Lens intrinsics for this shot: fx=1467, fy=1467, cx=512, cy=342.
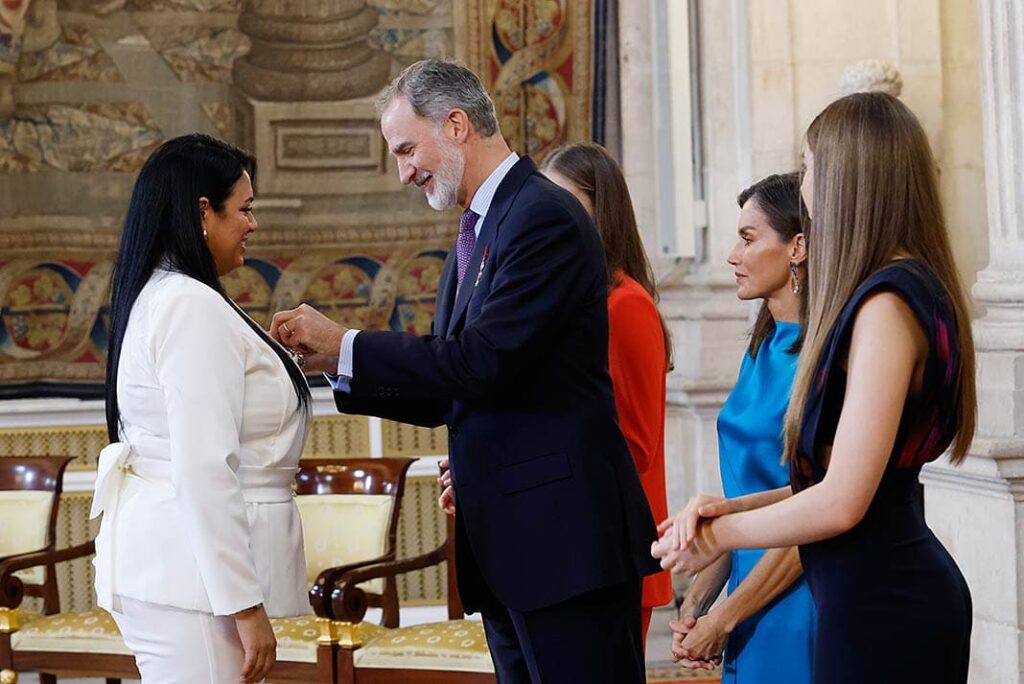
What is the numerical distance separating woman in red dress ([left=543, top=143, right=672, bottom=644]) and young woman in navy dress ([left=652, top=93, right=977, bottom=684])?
1.08 metres

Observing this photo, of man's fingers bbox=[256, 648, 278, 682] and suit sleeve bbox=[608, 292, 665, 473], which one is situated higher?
suit sleeve bbox=[608, 292, 665, 473]

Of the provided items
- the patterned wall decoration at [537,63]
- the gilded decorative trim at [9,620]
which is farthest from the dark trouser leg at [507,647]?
the patterned wall decoration at [537,63]

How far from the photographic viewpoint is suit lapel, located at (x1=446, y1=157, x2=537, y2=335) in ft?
9.21

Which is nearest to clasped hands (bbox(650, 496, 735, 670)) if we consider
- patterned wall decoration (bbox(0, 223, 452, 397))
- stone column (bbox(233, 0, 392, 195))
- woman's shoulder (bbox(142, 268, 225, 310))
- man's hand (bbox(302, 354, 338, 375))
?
man's hand (bbox(302, 354, 338, 375))

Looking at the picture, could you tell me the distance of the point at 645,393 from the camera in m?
3.42

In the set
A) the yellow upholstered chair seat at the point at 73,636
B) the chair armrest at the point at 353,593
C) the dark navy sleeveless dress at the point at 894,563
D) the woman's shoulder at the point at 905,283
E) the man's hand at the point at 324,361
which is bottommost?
the yellow upholstered chair seat at the point at 73,636

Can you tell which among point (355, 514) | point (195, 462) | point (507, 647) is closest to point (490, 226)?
point (195, 462)

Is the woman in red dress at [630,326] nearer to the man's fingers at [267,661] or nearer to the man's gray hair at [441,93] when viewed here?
the man's gray hair at [441,93]

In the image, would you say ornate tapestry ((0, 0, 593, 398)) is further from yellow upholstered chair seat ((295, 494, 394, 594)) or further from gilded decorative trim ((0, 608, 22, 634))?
yellow upholstered chair seat ((295, 494, 394, 594))

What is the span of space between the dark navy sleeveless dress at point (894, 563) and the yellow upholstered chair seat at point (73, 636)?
323cm

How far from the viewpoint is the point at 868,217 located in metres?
2.20

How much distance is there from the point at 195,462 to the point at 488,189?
768 mm

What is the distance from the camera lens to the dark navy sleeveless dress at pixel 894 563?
7.07 ft

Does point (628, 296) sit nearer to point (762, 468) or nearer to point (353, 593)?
point (762, 468)
